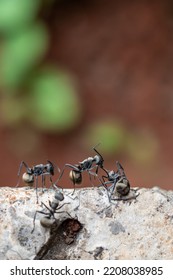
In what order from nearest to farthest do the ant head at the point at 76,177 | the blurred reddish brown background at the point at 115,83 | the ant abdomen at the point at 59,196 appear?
the ant abdomen at the point at 59,196 < the ant head at the point at 76,177 < the blurred reddish brown background at the point at 115,83

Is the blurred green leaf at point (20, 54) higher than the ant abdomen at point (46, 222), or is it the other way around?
the blurred green leaf at point (20, 54)

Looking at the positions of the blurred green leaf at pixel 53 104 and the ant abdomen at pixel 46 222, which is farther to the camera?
the blurred green leaf at pixel 53 104

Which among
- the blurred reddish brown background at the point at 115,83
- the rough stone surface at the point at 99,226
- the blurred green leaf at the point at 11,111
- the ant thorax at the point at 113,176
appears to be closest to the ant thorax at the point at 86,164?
the ant thorax at the point at 113,176

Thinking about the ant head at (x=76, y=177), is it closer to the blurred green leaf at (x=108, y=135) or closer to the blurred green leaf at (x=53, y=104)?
the blurred green leaf at (x=53, y=104)

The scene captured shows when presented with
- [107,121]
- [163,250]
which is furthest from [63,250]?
[107,121]

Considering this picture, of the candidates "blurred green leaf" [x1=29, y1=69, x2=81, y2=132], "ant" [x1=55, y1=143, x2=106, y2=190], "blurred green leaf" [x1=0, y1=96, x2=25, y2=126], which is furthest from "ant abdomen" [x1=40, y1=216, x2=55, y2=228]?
"blurred green leaf" [x1=0, y1=96, x2=25, y2=126]

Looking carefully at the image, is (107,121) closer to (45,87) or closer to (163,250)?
(45,87)

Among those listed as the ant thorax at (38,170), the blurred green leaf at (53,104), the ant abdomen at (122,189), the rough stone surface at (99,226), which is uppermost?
the blurred green leaf at (53,104)

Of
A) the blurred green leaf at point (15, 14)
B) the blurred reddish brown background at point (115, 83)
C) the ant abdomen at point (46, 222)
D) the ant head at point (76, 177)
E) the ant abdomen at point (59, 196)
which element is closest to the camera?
the ant abdomen at point (46, 222)
